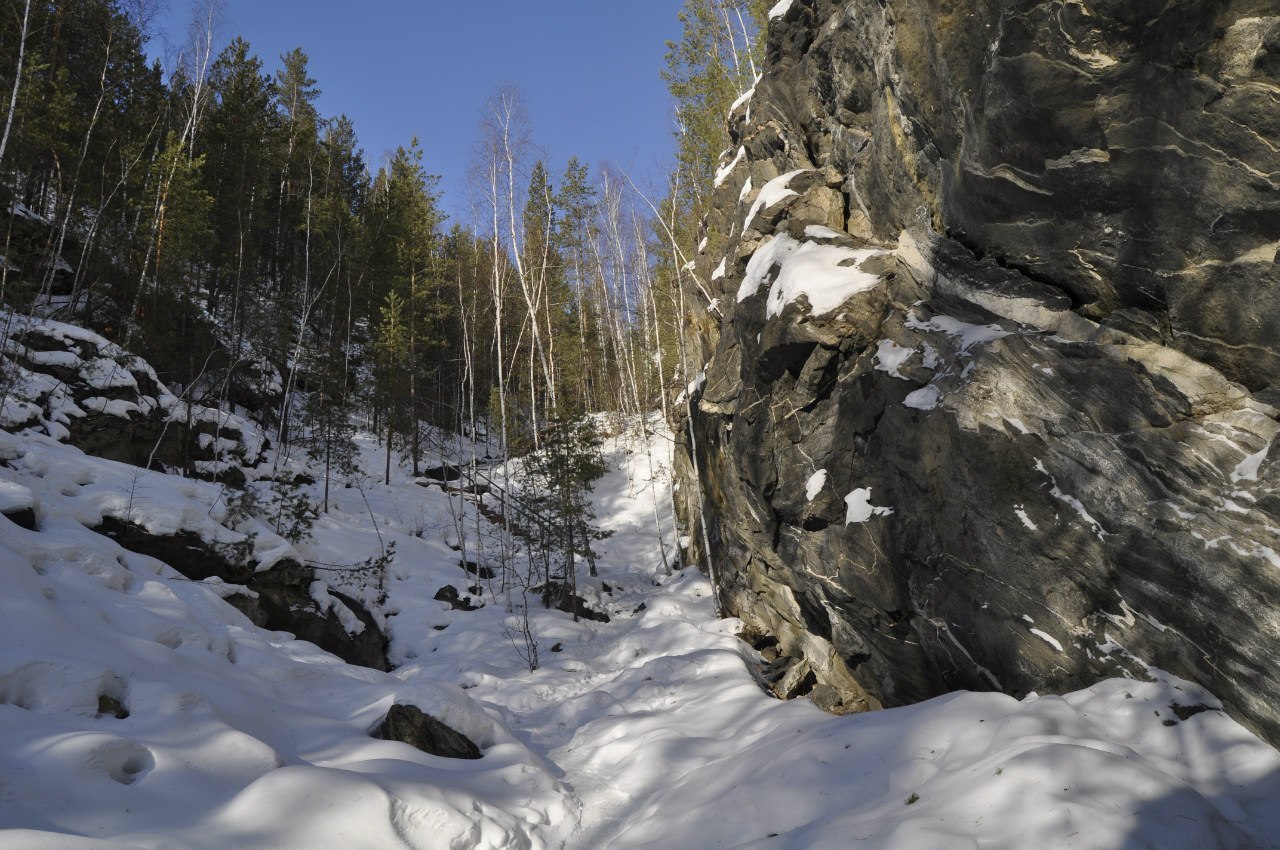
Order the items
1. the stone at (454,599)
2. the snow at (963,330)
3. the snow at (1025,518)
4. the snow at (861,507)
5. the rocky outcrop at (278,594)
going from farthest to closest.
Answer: the stone at (454,599)
the rocky outcrop at (278,594)
the snow at (861,507)
the snow at (963,330)
the snow at (1025,518)

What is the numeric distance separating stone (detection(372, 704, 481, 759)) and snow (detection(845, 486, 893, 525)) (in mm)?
4833

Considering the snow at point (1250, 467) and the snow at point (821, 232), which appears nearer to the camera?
the snow at point (1250, 467)

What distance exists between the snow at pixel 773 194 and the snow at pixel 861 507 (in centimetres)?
522

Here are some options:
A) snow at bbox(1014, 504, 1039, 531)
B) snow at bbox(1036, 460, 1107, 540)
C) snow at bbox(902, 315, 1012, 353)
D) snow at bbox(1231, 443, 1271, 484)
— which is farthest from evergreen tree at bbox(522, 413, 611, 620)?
snow at bbox(1231, 443, 1271, 484)

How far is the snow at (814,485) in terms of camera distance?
26.4ft

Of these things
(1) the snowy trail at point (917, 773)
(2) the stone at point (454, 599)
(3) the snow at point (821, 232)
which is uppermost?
(3) the snow at point (821, 232)

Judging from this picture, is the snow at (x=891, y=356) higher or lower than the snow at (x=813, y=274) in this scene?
lower

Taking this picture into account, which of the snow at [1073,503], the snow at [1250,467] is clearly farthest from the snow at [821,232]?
the snow at [1250,467]

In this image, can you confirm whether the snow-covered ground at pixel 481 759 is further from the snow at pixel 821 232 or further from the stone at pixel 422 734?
the snow at pixel 821 232

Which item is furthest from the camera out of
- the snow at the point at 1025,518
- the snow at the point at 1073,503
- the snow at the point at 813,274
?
the snow at the point at 813,274

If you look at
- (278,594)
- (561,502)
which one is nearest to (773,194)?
(561,502)

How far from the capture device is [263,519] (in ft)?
42.7

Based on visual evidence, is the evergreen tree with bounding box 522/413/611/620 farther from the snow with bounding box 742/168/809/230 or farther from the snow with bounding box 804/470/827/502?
the snow with bounding box 804/470/827/502

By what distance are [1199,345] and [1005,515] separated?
185cm
